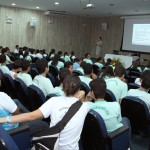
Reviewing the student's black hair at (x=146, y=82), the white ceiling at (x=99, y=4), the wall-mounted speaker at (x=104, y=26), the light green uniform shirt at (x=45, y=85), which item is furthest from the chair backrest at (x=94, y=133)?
the wall-mounted speaker at (x=104, y=26)

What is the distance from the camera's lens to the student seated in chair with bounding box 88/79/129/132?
207 centimetres

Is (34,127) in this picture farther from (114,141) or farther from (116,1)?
(116,1)

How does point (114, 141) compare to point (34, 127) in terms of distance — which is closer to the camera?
point (114, 141)

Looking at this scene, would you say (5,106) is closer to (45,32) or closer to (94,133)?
(94,133)

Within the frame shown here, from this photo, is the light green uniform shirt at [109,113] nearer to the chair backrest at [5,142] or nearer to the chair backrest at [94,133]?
the chair backrest at [94,133]

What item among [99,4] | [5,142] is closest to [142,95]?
[5,142]

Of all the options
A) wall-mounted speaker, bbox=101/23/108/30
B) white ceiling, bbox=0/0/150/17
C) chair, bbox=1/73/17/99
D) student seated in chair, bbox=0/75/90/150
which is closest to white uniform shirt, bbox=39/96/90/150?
student seated in chair, bbox=0/75/90/150

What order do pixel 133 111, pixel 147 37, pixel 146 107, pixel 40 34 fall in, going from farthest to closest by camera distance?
pixel 40 34, pixel 147 37, pixel 133 111, pixel 146 107

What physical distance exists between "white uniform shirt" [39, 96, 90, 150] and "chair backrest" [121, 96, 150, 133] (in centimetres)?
107

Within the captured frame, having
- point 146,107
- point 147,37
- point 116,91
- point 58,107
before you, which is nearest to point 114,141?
point 58,107

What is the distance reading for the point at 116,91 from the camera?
3.39 metres

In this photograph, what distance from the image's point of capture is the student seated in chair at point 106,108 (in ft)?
6.79

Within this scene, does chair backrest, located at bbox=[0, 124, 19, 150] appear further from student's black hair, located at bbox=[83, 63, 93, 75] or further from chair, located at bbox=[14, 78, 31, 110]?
student's black hair, located at bbox=[83, 63, 93, 75]

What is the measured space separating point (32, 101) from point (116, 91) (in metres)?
1.23
